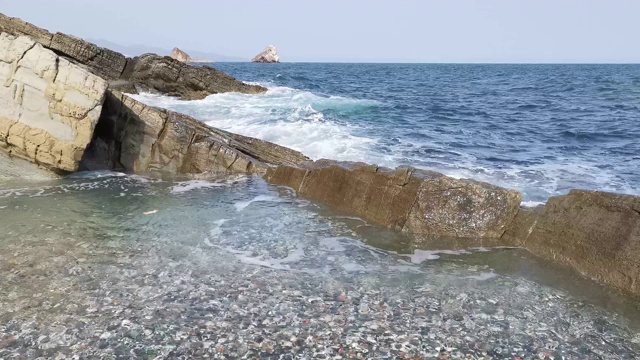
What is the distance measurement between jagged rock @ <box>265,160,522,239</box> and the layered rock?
1608cm

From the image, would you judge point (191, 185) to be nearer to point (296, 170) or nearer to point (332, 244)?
point (296, 170)

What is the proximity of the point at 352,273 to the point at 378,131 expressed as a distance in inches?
699

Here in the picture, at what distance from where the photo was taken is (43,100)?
42.0ft

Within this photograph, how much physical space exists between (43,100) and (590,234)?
13.0 meters

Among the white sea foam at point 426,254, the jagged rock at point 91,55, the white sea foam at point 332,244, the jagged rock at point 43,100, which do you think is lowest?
the white sea foam at point 426,254

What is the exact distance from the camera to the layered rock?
2083 centimetres

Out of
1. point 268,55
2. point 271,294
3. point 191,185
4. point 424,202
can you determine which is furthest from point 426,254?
point 268,55

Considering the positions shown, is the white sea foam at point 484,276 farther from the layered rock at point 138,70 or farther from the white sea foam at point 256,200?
the layered rock at point 138,70

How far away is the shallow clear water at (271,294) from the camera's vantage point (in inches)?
230

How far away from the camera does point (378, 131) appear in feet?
82.6

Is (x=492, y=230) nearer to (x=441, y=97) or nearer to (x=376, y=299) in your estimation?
(x=376, y=299)

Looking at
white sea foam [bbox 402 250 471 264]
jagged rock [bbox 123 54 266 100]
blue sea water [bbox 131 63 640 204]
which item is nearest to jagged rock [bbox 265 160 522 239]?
white sea foam [bbox 402 250 471 264]

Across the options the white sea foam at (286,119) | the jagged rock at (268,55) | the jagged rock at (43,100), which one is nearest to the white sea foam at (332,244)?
the jagged rock at (43,100)

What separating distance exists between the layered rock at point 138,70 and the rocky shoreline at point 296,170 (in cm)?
121
